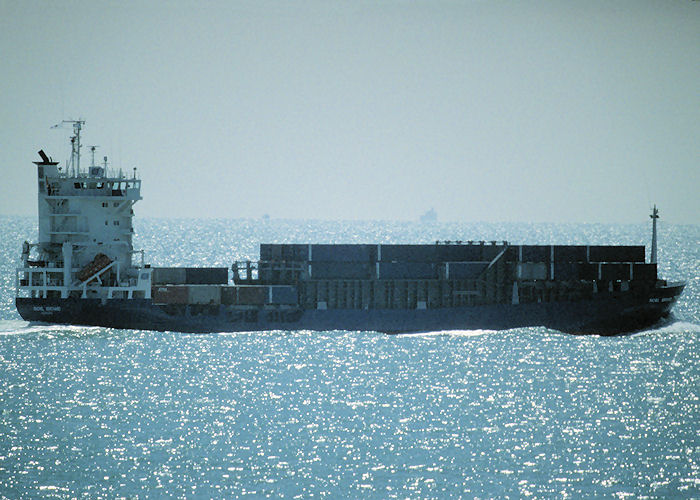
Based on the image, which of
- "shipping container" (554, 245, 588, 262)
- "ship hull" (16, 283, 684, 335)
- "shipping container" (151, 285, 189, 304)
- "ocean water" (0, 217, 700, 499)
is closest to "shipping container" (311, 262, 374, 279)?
"ship hull" (16, 283, 684, 335)

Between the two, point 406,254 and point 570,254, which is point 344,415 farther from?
point 570,254

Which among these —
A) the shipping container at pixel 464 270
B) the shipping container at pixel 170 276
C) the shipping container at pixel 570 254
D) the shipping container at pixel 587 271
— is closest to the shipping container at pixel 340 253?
the shipping container at pixel 464 270

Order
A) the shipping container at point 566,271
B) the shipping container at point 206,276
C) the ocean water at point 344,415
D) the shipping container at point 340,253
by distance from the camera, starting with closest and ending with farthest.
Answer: the ocean water at point 344,415 → the shipping container at point 566,271 → the shipping container at point 340,253 → the shipping container at point 206,276

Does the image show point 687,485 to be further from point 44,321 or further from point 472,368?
point 44,321

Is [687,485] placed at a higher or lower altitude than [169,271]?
lower

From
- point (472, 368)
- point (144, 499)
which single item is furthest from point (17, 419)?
point (472, 368)

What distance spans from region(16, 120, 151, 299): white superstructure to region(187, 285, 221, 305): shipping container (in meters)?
2.83

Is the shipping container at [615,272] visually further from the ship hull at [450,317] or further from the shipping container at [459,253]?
the shipping container at [459,253]

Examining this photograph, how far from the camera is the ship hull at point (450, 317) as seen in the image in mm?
73625

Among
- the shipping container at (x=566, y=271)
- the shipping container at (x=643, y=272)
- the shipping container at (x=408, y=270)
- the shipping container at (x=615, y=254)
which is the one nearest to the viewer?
the shipping container at (x=566, y=271)

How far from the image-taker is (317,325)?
75.1 m

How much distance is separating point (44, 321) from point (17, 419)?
25303 mm

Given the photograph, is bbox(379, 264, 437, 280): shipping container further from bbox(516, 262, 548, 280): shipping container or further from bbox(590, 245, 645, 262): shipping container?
bbox(590, 245, 645, 262): shipping container

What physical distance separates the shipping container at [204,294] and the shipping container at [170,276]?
548 cm
